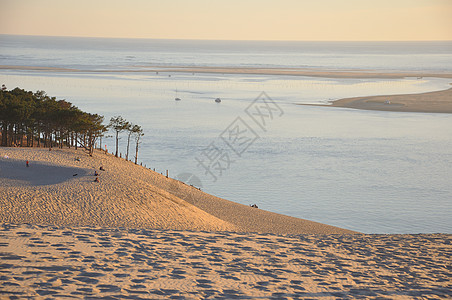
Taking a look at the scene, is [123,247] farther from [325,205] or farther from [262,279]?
[325,205]

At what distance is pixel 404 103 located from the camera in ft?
299

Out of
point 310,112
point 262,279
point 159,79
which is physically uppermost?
point 159,79

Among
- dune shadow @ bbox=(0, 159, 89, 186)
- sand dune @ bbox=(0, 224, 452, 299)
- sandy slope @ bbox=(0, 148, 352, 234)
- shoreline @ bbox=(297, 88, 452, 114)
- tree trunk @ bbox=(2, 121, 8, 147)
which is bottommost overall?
sand dune @ bbox=(0, 224, 452, 299)

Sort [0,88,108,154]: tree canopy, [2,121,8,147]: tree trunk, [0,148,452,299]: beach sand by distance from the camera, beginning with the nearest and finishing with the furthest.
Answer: [0,148,452,299]: beach sand
[0,88,108,154]: tree canopy
[2,121,8,147]: tree trunk

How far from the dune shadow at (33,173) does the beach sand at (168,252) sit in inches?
2.5

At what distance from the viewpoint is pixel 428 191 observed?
139 ft

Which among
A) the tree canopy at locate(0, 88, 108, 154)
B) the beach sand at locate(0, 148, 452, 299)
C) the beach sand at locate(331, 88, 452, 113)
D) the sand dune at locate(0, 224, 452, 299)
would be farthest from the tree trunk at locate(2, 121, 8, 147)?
the beach sand at locate(331, 88, 452, 113)

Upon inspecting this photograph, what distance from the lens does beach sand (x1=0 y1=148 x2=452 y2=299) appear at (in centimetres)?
1659

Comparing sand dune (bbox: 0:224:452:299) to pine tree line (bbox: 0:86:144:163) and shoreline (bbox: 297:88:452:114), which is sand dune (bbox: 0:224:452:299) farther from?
shoreline (bbox: 297:88:452:114)

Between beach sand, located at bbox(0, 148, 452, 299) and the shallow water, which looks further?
the shallow water

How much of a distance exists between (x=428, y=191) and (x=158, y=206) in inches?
922

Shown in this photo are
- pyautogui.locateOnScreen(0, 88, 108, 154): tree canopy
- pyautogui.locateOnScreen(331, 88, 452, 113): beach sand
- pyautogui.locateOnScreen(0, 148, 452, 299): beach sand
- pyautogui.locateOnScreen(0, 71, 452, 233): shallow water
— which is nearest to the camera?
pyautogui.locateOnScreen(0, 148, 452, 299): beach sand

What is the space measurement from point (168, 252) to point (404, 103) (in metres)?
78.9

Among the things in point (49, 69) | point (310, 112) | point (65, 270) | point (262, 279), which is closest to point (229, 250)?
point (262, 279)
